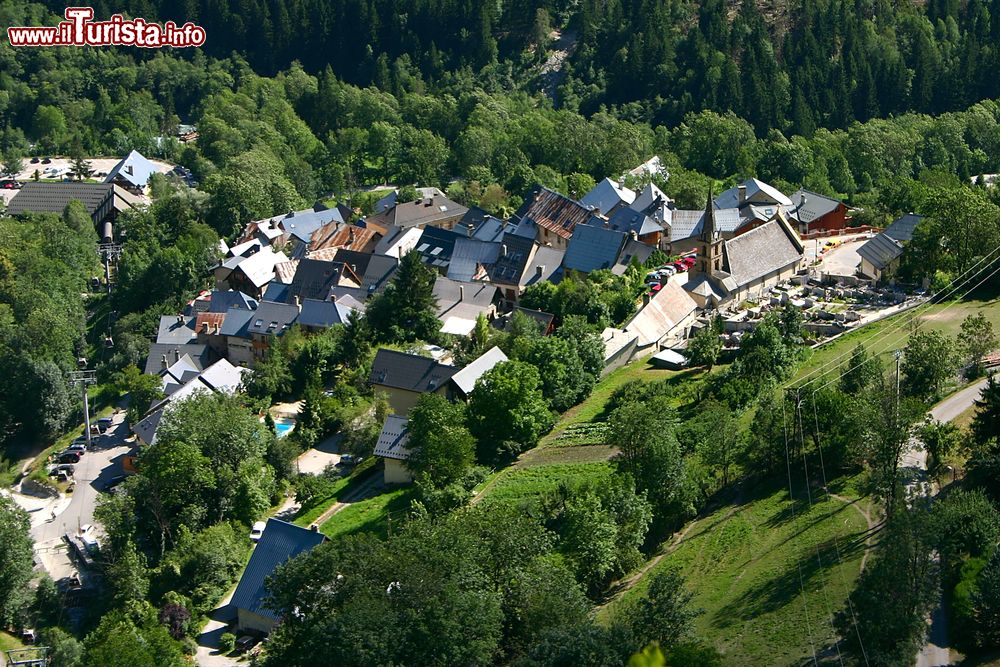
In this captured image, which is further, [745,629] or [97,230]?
[97,230]

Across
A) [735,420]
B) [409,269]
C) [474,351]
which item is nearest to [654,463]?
[735,420]

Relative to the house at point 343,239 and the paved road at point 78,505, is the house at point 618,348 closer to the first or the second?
the paved road at point 78,505

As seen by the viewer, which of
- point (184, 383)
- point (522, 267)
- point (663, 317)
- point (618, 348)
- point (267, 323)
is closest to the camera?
point (618, 348)

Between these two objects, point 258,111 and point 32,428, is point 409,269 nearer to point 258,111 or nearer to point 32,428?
point 32,428

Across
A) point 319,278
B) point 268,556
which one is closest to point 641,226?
point 319,278

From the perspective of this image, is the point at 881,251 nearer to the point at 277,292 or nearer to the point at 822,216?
the point at 822,216

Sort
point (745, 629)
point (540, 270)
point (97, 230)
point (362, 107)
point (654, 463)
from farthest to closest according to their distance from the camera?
1. point (362, 107)
2. point (97, 230)
3. point (540, 270)
4. point (654, 463)
5. point (745, 629)
